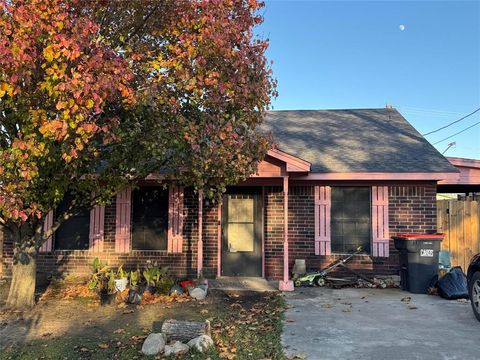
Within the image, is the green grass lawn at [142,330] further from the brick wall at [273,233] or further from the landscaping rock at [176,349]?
the brick wall at [273,233]

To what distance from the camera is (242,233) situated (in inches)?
411

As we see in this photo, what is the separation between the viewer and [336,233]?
10133 millimetres

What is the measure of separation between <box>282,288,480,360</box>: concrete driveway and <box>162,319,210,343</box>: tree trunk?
1040 mm

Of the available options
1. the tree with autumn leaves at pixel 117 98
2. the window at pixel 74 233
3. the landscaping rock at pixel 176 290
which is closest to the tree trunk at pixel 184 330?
the tree with autumn leaves at pixel 117 98

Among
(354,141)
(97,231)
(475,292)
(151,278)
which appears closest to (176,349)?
(151,278)

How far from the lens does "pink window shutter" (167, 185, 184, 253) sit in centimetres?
1035

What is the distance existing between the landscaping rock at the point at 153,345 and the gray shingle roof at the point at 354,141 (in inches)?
213

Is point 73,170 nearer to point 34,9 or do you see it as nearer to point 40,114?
point 40,114

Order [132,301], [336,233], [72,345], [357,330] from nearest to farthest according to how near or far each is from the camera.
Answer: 1. [72,345]
2. [357,330]
3. [132,301]
4. [336,233]

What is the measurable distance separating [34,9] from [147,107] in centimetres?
191

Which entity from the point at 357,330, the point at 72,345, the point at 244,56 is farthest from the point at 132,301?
the point at 244,56

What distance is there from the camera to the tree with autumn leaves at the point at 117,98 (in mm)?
4660

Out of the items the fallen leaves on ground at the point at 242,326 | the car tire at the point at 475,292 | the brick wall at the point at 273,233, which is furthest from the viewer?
the brick wall at the point at 273,233

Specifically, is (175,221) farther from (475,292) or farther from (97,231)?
(475,292)
